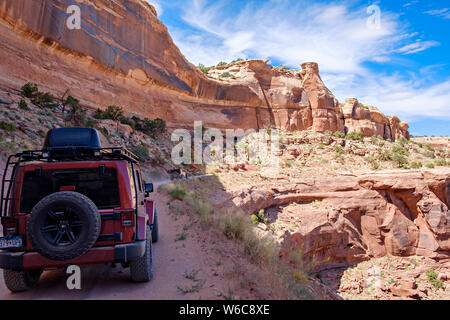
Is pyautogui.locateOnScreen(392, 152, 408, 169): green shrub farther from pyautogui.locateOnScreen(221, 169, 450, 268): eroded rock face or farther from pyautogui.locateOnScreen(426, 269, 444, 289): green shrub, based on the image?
pyautogui.locateOnScreen(426, 269, 444, 289): green shrub

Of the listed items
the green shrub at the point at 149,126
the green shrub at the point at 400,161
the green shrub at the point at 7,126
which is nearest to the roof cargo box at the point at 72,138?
the green shrub at the point at 7,126

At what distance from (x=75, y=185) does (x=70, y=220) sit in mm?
546

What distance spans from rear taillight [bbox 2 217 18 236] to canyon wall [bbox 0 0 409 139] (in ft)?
61.7

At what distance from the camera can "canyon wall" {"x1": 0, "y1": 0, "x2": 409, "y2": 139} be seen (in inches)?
801

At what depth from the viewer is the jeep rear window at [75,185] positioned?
3803 millimetres

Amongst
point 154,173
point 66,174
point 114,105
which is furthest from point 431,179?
point 114,105

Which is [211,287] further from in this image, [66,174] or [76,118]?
[76,118]

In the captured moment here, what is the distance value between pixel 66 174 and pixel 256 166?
24.4 metres

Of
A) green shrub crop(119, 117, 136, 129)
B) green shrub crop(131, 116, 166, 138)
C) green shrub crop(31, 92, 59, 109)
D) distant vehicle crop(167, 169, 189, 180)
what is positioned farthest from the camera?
green shrub crop(131, 116, 166, 138)

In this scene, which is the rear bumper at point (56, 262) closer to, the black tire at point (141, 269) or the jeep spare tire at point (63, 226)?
the jeep spare tire at point (63, 226)

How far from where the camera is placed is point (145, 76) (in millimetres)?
29641

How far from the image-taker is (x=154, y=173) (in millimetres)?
19875

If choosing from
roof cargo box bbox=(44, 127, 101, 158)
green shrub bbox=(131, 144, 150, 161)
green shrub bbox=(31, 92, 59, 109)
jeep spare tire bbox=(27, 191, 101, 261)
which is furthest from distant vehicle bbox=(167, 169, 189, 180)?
jeep spare tire bbox=(27, 191, 101, 261)

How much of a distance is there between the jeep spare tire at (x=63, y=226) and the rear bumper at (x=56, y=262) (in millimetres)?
235
